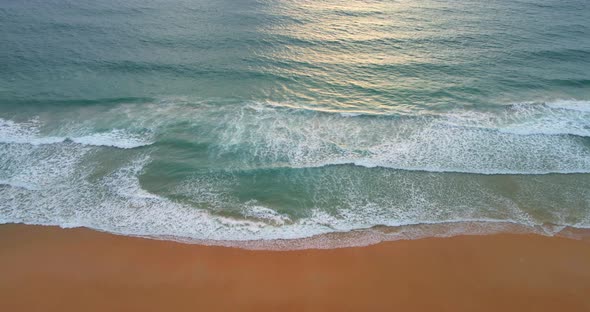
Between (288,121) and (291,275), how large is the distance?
7440 mm

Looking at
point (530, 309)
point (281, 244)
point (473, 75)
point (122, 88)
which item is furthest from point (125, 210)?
point (473, 75)

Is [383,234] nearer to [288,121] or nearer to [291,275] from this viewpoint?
[291,275]

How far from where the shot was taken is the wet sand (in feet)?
26.8

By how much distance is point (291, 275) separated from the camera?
873cm

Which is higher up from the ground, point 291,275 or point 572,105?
point 572,105

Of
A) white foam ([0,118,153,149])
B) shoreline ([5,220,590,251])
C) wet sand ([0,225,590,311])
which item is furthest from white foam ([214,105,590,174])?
wet sand ([0,225,590,311])

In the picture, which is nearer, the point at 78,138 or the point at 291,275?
the point at 291,275

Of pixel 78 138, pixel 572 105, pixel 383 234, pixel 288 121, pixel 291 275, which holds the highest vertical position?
pixel 572 105

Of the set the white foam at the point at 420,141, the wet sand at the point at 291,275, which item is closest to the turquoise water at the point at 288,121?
the white foam at the point at 420,141

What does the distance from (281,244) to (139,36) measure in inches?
699

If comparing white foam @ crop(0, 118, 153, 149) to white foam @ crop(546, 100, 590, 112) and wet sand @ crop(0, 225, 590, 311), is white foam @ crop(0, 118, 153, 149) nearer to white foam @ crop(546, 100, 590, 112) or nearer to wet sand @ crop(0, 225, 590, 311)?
wet sand @ crop(0, 225, 590, 311)

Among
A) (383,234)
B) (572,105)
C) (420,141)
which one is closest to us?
(383,234)

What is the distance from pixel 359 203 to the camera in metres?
10.9

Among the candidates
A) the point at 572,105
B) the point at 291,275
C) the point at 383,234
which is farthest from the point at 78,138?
the point at 572,105
